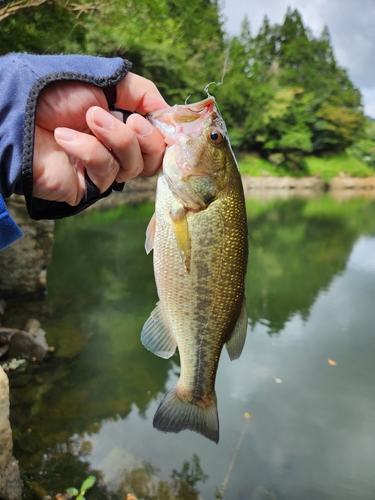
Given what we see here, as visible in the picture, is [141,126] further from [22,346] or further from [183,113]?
[22,346]

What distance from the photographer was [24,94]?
4.24ft

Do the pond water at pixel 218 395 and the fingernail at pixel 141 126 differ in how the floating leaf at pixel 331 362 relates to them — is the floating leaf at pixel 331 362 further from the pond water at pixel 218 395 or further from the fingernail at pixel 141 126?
the fingernail at pixel 141 126

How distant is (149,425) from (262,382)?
1.87m

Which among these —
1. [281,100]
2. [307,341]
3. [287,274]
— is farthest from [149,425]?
[281,100]

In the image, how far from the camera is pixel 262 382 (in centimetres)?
531

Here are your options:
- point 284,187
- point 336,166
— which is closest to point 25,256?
point 284,187

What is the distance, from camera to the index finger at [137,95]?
5.20ft

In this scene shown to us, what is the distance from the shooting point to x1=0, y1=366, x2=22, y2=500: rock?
2.65 m

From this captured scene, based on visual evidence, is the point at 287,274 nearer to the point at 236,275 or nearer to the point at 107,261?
the point at 107,261

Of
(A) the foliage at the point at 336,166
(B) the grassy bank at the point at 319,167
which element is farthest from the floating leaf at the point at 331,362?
(A) the foliage at the point at 336,166

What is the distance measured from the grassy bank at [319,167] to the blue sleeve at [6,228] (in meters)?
30.0

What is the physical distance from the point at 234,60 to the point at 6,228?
37.7 metres

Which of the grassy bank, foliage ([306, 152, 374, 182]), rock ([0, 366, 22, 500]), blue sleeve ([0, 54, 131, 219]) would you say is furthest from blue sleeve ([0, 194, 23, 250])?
A: foliage ([306, 152, 374, 182])

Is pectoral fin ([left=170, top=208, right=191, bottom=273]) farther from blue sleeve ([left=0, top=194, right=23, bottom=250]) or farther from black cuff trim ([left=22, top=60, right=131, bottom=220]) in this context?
blue sleeve ([left=0, top=194, right=23, bottom=250])
